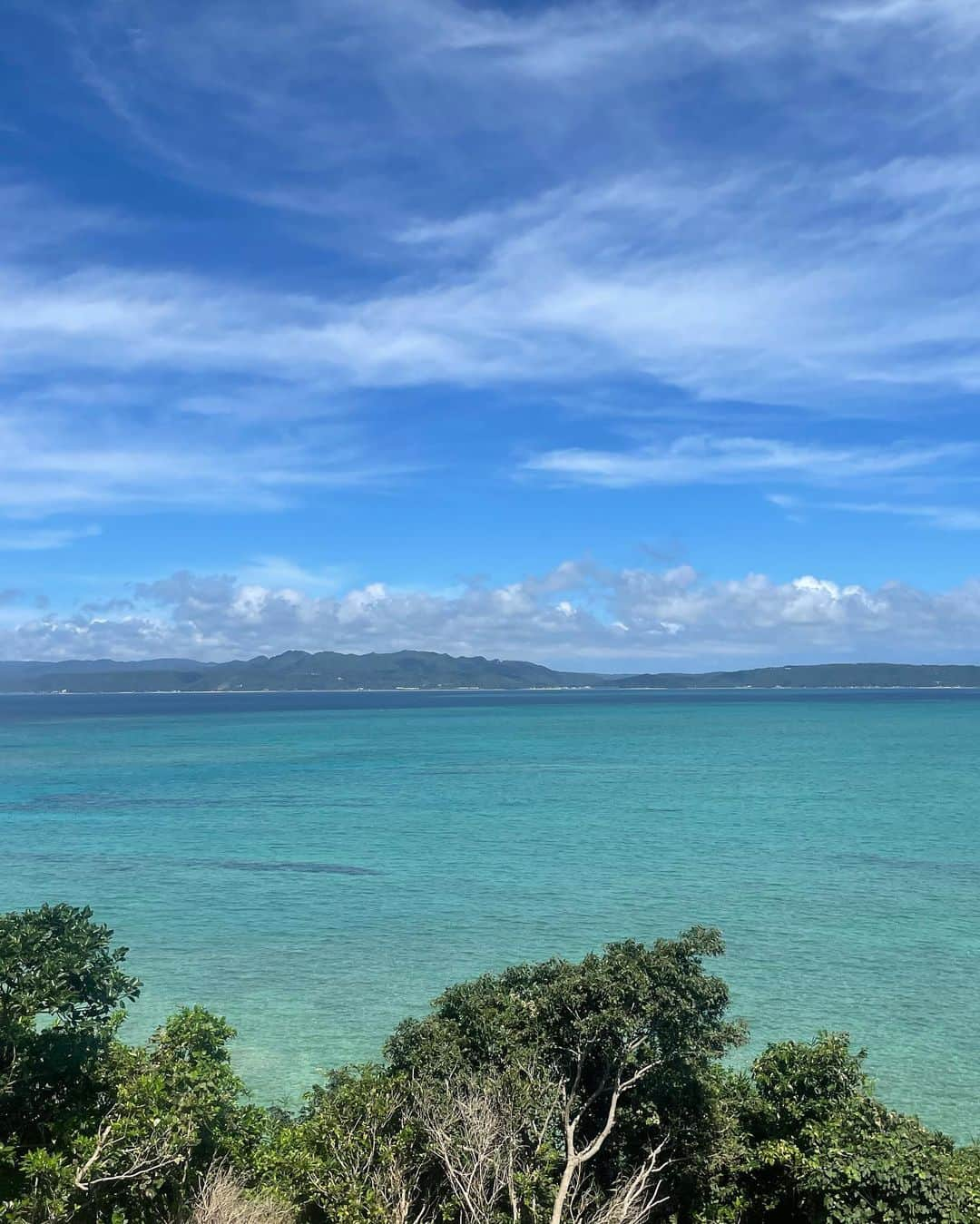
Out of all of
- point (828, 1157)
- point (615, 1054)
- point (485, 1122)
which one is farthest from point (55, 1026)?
point (828, 1157)

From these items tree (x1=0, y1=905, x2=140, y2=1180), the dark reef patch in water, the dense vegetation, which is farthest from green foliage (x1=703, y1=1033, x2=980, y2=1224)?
the dark reef patch in water

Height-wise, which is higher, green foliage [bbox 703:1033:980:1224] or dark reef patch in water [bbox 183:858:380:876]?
green foliage [bbox 703:1033:980:1224]

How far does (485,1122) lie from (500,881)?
29.1m

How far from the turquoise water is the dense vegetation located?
7519mm

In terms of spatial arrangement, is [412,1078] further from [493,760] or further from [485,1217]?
[493,760]

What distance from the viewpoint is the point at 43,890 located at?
39.1 meters

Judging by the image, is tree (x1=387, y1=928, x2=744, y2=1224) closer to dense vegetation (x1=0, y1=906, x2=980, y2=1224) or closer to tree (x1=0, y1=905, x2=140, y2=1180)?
dense vegetation (x1=0, y1=906, x2=980, y2=1224)

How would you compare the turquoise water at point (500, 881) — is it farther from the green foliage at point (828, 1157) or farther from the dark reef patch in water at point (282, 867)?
the green foliage at point (828, 1157)

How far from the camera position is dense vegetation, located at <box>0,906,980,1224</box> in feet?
40.4

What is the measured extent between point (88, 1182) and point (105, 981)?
2.45 meters

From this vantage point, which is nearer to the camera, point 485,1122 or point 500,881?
point 485,1122

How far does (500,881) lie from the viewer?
41.5 m

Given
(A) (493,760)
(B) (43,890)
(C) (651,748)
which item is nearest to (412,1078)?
(B) (43,890)

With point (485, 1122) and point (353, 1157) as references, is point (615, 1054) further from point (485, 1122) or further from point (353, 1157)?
point (353, 1157)
